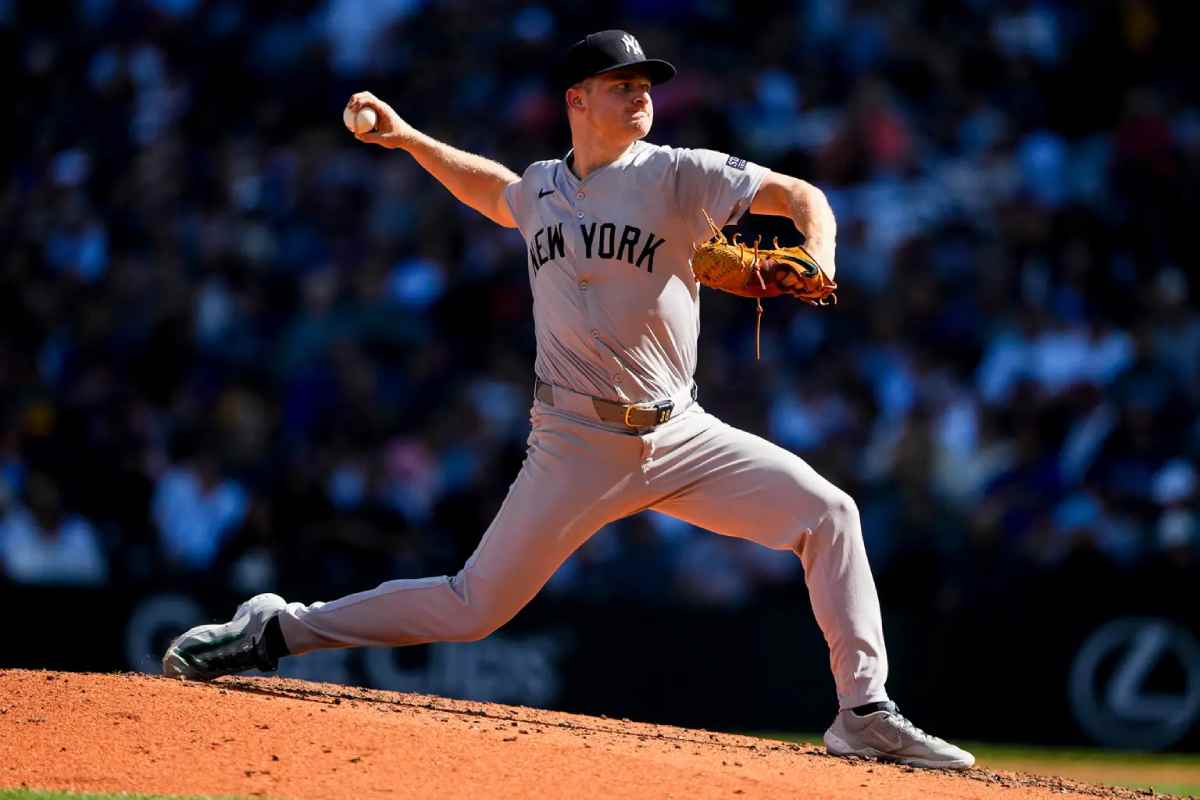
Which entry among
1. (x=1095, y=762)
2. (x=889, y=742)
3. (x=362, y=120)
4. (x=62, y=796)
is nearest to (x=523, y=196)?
(x=362, y=120)

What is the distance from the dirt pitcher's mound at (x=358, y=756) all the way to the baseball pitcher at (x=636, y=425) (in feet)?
1.07

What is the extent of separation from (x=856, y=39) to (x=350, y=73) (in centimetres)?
410

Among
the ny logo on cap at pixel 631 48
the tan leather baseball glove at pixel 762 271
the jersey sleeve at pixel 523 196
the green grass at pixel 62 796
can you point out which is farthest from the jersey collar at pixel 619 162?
the green grass at pixel 62 796

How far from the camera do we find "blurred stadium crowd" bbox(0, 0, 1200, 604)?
34.4 feet

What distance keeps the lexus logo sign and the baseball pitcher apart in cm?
503

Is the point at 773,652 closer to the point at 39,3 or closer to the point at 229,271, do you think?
the point at 229,271

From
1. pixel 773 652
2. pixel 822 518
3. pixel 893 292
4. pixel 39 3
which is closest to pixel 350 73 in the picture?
pixel 39 3

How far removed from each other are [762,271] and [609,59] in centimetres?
91

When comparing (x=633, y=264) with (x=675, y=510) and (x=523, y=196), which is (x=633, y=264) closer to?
(x=523, y=196)

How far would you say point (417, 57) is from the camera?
14.0 meters

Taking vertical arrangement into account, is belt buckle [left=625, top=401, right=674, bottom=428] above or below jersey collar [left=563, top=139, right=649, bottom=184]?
below

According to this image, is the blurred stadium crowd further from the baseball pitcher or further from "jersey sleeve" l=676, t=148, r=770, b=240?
"jersey sleeve" l=676, t=148, r=770, b=240

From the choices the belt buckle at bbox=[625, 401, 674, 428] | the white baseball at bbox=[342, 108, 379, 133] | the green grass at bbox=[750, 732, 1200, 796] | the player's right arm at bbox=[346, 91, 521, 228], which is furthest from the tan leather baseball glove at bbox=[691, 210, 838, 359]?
the green grass at bbox=[750, 732, 1200, 796]

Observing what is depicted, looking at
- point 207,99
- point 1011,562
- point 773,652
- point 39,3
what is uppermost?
point 39,3
